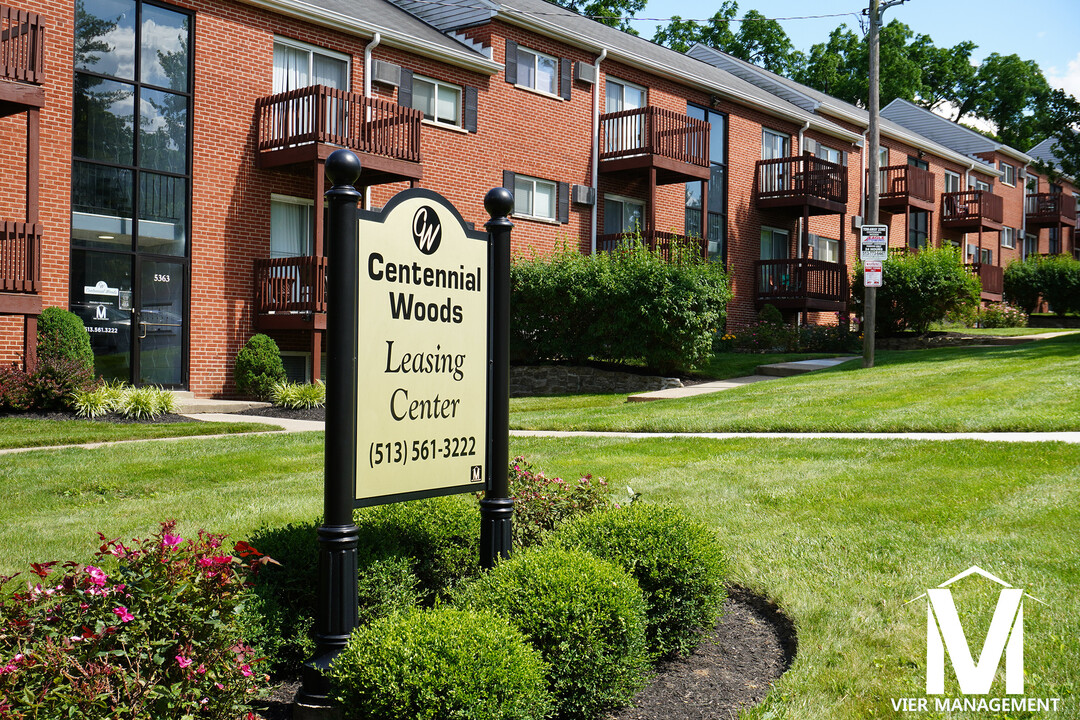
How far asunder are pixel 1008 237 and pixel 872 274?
105ft

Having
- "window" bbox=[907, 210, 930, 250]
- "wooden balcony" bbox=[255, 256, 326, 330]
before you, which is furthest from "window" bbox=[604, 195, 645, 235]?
"window" bbox=[907, 210, 930, 250]

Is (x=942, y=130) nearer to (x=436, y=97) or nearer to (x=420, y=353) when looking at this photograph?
(x=436, y=97)

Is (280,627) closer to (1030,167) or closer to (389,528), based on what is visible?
(389,528)

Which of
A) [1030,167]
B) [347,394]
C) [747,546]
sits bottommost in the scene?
[747,546]

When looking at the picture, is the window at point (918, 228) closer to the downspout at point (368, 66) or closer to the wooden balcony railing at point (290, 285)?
the downspout at point (368, 66)

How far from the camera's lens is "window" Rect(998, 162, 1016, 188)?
44000mm

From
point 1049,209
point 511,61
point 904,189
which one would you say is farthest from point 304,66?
point 1049,209

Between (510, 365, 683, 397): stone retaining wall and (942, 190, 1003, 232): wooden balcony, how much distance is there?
81.8ft

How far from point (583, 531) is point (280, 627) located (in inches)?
59.2

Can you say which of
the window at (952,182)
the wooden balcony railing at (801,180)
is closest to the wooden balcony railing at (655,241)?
the wooden balcony railing at (801,180)

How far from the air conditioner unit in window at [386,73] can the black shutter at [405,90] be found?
148mm

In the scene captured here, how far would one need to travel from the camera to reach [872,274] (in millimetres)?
17594

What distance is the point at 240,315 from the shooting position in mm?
16984

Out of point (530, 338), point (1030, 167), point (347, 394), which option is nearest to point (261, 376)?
point (530, 338)
